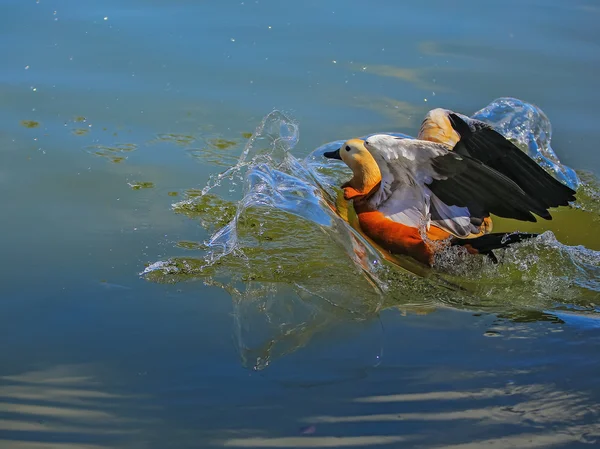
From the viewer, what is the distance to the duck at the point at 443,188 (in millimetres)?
4422

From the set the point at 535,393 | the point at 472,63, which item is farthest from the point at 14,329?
the point at 472,63

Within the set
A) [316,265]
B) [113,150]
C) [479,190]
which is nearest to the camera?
[479,190]

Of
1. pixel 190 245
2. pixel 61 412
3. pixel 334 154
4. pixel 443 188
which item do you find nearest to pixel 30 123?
pixel 190 245

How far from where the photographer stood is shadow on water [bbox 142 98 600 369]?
4.10 m

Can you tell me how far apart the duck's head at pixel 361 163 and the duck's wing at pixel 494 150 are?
1.11ft

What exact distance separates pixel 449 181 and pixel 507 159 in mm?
564

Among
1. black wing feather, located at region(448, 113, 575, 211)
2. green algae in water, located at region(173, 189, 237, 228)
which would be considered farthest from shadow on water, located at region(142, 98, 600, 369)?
black wing feather, located at region(448, 113, 575, 211)

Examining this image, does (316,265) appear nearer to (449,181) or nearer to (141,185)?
(449,181)

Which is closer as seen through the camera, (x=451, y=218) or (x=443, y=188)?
(x=443, y=188)

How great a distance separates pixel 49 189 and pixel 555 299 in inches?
122

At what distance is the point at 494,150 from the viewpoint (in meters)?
4.89

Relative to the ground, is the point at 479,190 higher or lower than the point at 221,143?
higher

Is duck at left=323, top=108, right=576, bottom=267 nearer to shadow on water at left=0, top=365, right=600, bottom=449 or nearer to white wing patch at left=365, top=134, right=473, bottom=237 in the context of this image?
white wing patch at left=365, top=134, right=473, bottom=237

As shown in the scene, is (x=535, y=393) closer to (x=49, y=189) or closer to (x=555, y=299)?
(x=555, y=299)
